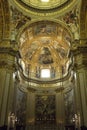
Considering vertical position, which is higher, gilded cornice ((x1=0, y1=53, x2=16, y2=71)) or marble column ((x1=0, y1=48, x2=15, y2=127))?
gilded cornice ((x1=0, y1=53, x2=16, y2=71))

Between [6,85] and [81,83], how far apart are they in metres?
5.87

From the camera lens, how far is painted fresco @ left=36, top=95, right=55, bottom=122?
21.5m

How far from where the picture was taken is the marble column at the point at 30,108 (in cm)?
2096

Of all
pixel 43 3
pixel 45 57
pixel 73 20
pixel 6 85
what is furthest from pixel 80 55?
pixel 45 57

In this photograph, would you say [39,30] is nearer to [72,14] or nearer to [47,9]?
[47,9]

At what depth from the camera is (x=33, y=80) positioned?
23.7 meters

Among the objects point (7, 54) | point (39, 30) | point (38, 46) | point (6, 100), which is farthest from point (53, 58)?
point (6, 100)

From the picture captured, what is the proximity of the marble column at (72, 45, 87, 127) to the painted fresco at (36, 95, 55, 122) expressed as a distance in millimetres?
6188

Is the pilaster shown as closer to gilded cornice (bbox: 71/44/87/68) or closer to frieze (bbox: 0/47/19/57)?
frieze (bbox: 0/47/19/57)

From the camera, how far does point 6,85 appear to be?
16.0 m

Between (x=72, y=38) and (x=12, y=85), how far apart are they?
22.9 feet

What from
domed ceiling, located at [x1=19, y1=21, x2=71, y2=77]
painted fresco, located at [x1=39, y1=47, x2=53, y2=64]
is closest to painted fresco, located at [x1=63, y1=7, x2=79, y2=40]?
domed ceiling, located at [x1=19, y1=21, x2=71, y2=77]

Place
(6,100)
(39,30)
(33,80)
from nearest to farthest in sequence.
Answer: (6,100) → (39,30) → (33,80)

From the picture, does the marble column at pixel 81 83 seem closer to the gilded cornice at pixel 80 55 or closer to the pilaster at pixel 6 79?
the gilded cornice at pixel 80 55
